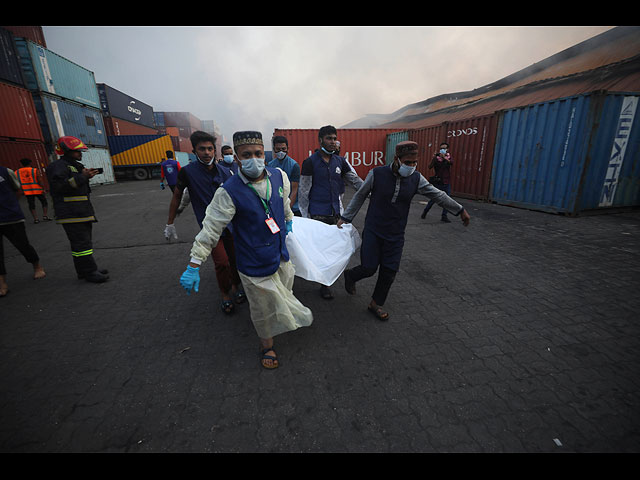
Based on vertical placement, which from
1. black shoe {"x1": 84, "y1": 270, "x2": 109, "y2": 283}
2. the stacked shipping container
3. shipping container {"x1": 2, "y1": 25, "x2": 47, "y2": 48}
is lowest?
black shoe {"x1": 84, "y1": 270, "x2": 109, "y2": 283}

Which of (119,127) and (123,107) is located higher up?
(123,107)

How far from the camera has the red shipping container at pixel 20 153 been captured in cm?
1269

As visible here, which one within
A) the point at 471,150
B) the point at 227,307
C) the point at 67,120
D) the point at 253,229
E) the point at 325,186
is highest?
the point at 67,120

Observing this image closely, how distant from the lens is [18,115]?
44.5 ft

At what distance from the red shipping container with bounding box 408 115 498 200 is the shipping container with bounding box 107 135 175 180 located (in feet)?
74.6

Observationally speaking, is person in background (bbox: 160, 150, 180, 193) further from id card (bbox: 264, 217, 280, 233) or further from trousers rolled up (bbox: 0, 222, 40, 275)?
id card (bbox: 264, 217, 280, 233)

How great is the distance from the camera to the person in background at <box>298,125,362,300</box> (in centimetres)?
355

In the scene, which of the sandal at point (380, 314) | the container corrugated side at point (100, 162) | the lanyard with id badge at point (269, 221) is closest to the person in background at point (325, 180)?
the sandal at point (380, 314)

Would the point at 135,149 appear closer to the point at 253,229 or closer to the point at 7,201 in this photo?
the point at 7,201

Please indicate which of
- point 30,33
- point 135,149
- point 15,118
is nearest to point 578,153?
point 15,118

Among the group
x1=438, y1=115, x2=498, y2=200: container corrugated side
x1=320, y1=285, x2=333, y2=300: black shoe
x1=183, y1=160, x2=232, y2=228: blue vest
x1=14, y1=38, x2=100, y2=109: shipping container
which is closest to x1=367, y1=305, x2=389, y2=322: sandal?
x1=320, y1=285, x2=333, y2=300: black shoe

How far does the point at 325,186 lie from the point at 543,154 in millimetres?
7521

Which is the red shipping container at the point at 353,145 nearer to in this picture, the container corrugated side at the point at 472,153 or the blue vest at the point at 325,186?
the container corrugated side at the point at 472,153

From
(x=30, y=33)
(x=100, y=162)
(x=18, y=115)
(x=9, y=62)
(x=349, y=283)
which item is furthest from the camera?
(x=100, y=162)
